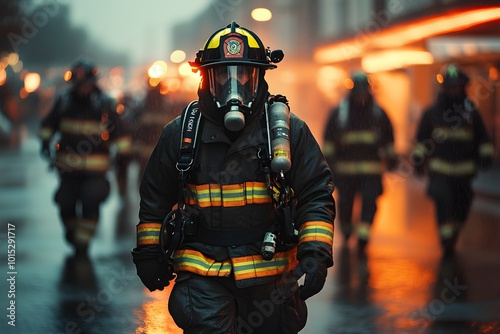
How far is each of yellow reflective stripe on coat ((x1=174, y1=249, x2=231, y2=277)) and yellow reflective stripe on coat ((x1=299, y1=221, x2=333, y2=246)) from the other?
345 millimetres

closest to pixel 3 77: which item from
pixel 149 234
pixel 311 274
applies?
pixel 149 234

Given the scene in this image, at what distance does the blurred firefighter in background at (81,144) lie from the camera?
8727 mm

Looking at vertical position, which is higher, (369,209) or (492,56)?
(492,56)

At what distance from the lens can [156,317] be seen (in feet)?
21.1

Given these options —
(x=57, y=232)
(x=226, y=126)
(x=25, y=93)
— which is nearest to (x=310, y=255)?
(x=226, y=126)

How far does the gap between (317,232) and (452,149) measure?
17.8ft

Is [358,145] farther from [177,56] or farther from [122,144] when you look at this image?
[177,56]

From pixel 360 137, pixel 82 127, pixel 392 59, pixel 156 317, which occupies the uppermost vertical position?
pixel 392 59

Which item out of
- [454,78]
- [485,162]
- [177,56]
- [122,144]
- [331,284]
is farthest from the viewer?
[177,56]

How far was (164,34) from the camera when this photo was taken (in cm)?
2750

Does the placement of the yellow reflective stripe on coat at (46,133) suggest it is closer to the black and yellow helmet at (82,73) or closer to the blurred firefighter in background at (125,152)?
the black and yellow helmet at (82,73)

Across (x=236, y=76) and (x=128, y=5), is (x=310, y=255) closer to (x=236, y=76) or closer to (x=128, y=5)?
(x=236, y=76)

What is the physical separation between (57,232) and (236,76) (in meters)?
7.13

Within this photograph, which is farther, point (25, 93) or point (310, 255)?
point (25, 93)
